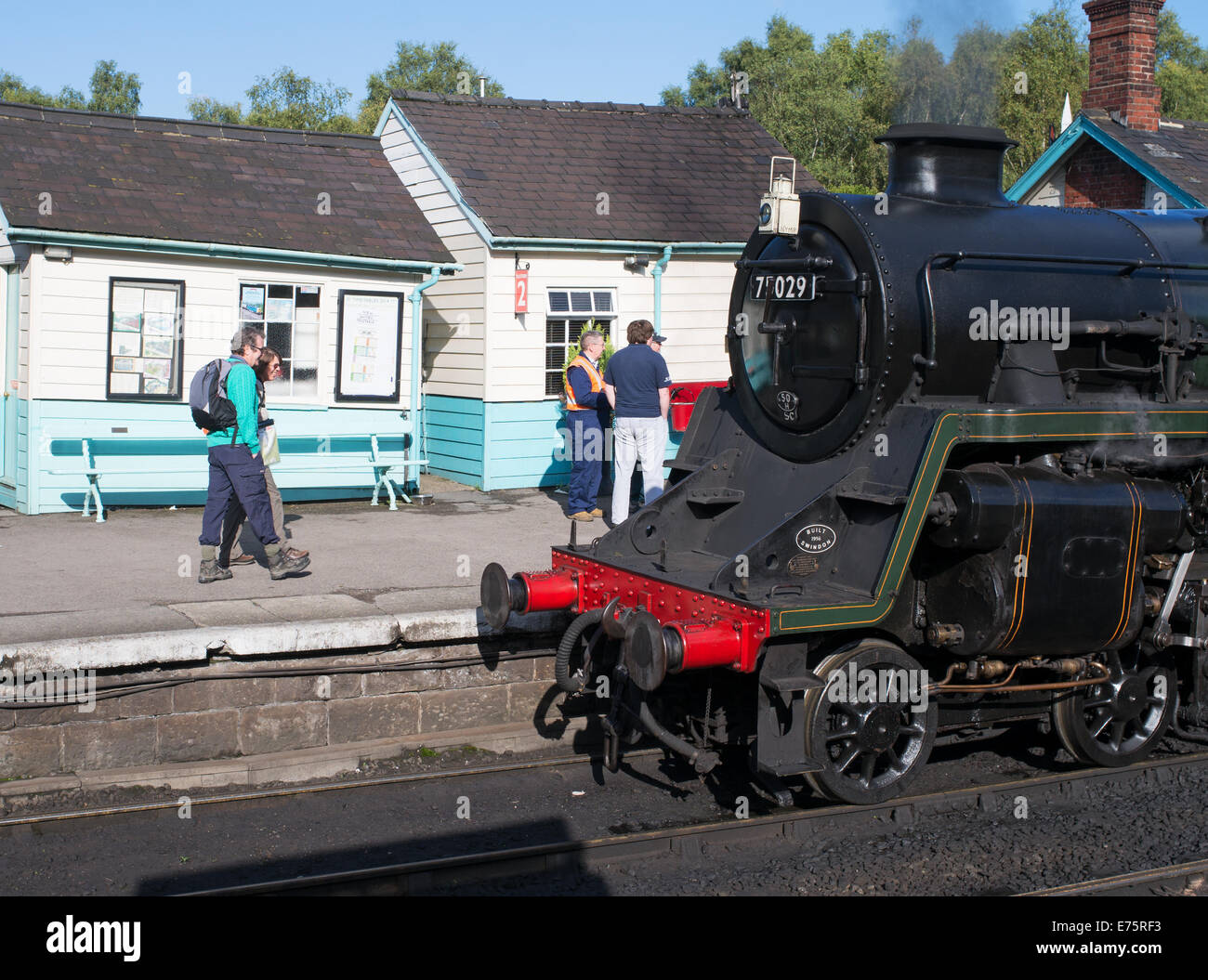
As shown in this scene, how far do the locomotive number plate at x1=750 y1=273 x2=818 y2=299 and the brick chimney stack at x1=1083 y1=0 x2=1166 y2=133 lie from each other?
10715 mm

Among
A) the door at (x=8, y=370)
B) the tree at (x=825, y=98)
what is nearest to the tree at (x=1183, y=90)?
the tree at (x=825, y=98)

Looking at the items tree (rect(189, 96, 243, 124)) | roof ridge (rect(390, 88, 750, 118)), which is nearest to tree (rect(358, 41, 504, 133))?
tree (rect(189, 96, 243, 124))

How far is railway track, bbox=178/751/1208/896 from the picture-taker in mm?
4723

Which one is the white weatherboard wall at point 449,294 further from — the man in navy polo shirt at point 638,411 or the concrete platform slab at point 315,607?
the concrete platform slab at point 315,607

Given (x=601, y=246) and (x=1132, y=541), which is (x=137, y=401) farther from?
(x=1132, y=541)

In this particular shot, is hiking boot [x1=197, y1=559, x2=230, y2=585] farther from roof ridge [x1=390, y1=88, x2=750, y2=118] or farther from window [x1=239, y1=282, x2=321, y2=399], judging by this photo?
roof ridge [x1=390, y1=88, x2=750, y2=118]

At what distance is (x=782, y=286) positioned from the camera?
599 cm

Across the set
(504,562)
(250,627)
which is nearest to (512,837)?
(250,627)

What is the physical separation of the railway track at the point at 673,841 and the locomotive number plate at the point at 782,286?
237 cm

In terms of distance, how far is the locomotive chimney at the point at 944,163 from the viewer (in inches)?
234

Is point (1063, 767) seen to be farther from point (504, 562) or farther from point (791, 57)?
point (791, 57)

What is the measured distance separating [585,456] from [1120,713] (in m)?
5.47

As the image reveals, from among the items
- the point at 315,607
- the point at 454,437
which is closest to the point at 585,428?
the point at 454,437
